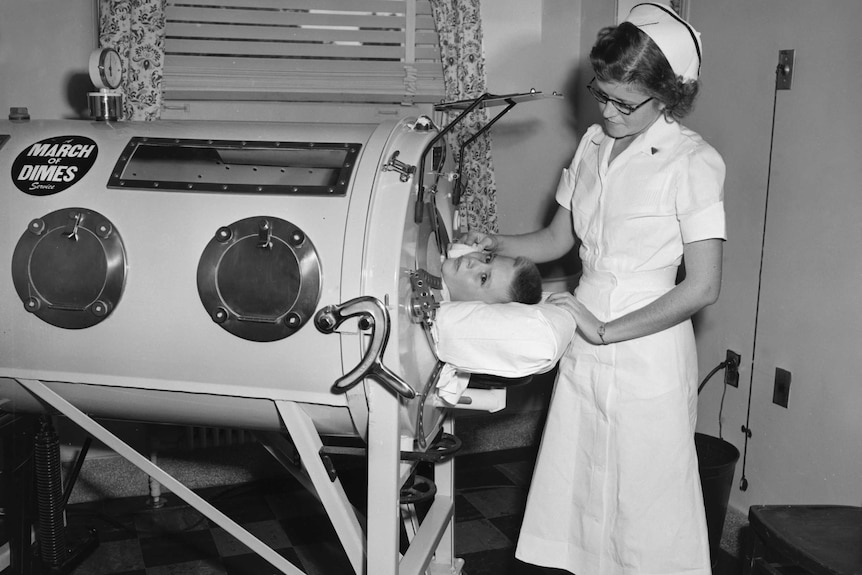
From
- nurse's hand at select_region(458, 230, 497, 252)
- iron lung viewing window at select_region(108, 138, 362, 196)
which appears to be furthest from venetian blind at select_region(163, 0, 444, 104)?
nurse's hand at select_region(458, 230, 497, 252)

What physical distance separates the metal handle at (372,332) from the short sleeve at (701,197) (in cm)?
74

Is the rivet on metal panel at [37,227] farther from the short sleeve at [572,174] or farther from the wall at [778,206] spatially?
the wall at [778,206]

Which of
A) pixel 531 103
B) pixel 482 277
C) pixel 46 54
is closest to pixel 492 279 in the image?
pixel 482 277

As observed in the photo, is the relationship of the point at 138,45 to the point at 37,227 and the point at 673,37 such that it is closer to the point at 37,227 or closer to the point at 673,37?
the point at 37,227

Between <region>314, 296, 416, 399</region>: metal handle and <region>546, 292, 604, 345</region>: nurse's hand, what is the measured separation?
1.49 ft

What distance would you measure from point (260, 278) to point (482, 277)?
56 cm

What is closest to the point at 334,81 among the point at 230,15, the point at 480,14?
the point at 230,15

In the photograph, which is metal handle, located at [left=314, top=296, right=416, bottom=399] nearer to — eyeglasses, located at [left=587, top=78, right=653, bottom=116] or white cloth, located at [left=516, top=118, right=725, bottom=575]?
white cloth, located at [left=516, top=118, right=725, bottom=575]

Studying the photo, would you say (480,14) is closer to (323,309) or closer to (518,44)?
(518,44)

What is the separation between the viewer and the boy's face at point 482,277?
6.60 ft

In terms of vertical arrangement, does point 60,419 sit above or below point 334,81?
below

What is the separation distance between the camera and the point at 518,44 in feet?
11.8

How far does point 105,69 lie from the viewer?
2082mm

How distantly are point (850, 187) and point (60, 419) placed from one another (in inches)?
108
